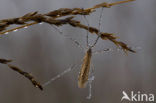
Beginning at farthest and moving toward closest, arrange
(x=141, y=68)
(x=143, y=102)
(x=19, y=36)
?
(x=19, y=36), (x=141, y=68), (x=143, y=102)

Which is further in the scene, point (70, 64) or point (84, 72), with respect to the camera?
point (70, 64)

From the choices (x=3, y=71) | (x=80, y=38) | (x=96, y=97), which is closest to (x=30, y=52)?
(x=3, y=71)

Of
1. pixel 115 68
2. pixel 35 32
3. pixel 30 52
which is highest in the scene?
pixel 35 32

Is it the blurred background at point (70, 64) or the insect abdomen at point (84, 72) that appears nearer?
the insect abdomen at point (84, 72)

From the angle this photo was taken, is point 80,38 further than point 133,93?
Yes

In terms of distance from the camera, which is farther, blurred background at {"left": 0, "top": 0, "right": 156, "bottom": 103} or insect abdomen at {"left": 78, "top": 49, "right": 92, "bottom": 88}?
blurred background at {"left": 0, "top": 0, "right": 156, "bottom": 103}

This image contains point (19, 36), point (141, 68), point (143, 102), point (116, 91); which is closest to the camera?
point (143, 102)

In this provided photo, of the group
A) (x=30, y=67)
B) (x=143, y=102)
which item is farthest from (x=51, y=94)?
(x=143, y=102)

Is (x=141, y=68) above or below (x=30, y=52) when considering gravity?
below

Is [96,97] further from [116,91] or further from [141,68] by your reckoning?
[141,68]

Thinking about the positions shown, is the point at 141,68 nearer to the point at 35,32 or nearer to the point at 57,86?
the point at 57,86
